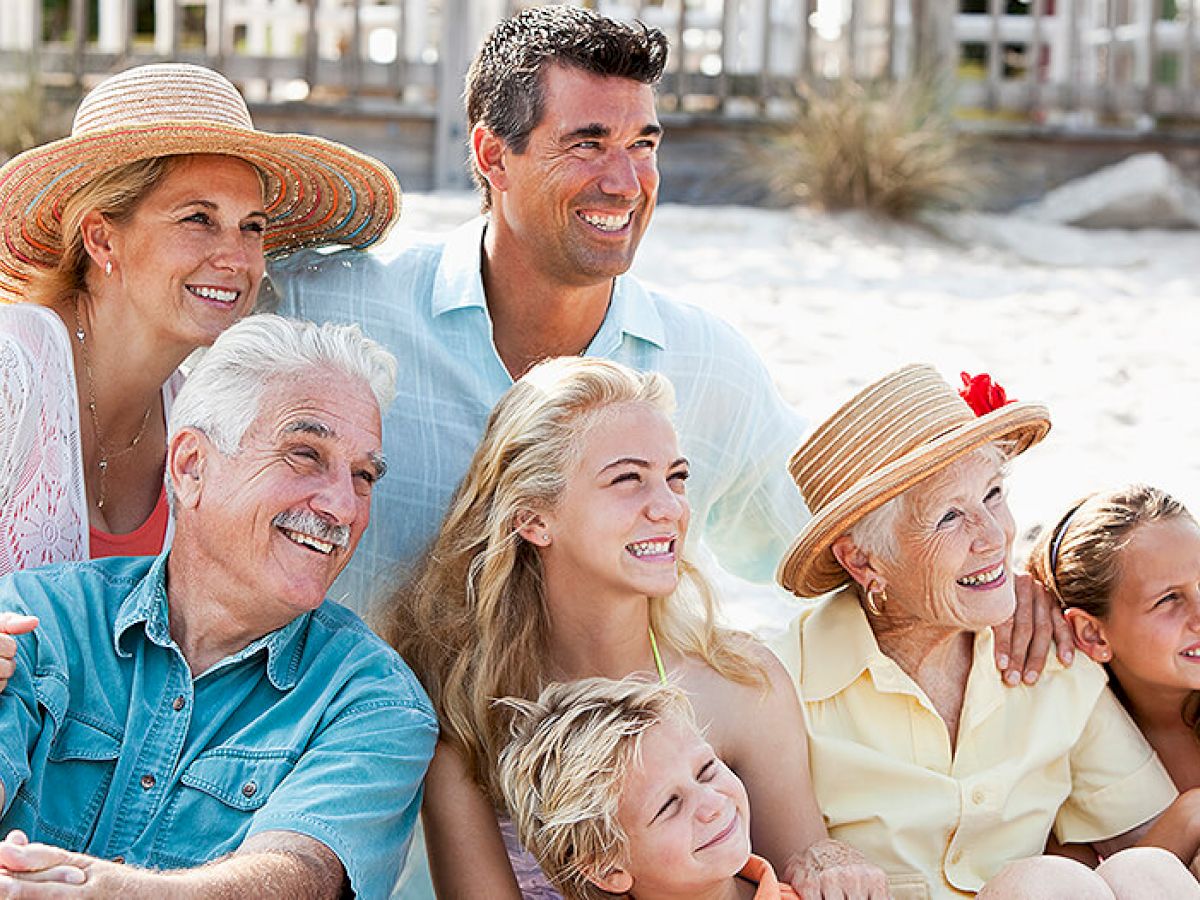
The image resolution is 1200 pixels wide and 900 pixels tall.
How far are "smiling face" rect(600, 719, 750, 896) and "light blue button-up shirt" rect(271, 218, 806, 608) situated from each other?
85 centimetres

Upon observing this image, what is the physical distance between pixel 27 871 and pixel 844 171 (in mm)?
7590

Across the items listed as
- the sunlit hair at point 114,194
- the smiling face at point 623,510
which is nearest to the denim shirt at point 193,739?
the smiling face at point 623,510

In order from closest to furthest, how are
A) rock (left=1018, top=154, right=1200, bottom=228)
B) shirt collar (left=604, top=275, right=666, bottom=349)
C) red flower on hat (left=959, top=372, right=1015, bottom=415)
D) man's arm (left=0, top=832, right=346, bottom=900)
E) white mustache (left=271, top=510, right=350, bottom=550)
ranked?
man's arm (left=0, top=832, right=346, bottom=900)
white mustache (left=271, top=510, right=350, bottom=550)
red flower on hat (left=959, top=372, right=1015, bottom=415)
shirt collar (left=604, top=275, right=666, bottom=349)
rock (left=1018, top=154, right=1200, bottom=228)

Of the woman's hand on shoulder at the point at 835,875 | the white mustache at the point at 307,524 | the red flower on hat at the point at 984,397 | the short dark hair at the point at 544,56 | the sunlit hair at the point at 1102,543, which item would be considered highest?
the short dark hair at the point at 544,56

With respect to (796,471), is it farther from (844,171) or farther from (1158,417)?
(844,171)

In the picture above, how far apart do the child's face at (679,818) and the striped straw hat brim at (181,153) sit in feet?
4.66

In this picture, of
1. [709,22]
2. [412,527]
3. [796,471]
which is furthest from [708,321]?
[709,22]

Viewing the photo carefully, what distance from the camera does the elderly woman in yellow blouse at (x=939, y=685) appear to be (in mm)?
3025

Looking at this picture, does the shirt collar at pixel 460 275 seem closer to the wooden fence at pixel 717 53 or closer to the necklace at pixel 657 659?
the necklace at pixel 657 659

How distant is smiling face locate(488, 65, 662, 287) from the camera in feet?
11.6

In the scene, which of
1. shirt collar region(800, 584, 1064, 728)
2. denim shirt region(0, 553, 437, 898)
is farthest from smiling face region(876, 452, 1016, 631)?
denim shirt region(0, 553, 437, 898)

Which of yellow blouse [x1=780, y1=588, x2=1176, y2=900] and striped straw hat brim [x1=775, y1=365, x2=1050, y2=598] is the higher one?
striped straw hat brim [x1=775, y1=365, x2=1050, y2=598]

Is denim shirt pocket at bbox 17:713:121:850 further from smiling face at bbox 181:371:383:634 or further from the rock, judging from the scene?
the rock

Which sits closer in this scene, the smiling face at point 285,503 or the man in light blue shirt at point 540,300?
the smiling face at point 285,503
